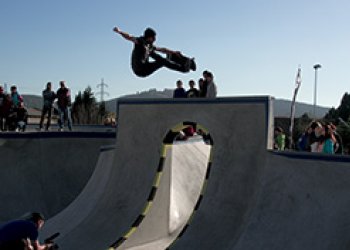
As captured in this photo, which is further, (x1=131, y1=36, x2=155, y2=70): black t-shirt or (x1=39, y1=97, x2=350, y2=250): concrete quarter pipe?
(x1=131, y1=36, x2=155, y2=70): black t-shirt

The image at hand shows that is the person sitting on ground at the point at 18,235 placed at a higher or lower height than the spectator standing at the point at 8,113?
lower

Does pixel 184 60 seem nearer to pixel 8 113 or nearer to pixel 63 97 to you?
pixel 63 97

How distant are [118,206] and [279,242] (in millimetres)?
3128

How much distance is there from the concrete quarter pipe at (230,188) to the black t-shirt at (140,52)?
29.5 inches

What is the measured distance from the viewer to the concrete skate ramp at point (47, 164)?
A: 10641 mm

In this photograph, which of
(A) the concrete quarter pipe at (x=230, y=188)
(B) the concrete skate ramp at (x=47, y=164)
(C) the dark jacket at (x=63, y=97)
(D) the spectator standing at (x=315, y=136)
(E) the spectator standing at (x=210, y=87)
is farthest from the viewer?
(C) the dark jacket at (x=63, y=97)

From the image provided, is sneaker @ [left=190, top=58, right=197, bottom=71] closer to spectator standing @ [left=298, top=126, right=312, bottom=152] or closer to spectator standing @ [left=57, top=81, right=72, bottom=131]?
spectator standing @ [left=298, top=126, right=312, bottom=152]

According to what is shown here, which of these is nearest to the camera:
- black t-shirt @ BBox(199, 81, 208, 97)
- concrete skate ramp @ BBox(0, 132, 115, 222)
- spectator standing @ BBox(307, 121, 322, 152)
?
spectator standing @ BBox(307, 121, 322, 152)

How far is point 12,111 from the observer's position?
42.8 ft

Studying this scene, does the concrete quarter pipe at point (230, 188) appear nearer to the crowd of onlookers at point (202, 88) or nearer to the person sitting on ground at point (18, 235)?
the crowd of onlookers at point (202, 88)

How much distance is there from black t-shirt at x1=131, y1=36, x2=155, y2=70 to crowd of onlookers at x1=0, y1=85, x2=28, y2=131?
217 inches

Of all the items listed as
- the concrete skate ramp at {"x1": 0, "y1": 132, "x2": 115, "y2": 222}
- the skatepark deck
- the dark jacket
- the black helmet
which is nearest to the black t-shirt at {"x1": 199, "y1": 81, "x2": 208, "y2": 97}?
the skatepark deck

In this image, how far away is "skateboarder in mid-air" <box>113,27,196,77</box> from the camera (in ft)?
27.9

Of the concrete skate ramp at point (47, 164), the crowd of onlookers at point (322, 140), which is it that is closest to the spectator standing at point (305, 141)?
the crowd of onlookers at point (322, 140)
